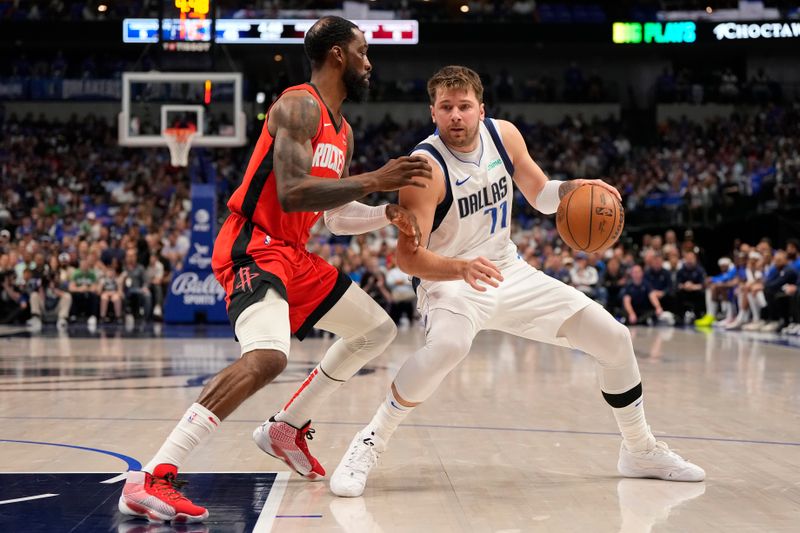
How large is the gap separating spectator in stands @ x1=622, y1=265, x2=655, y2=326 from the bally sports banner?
708 centimetres

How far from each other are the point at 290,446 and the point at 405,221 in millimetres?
1279

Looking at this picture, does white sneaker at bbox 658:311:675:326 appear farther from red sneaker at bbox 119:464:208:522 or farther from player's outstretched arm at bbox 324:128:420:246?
red sneaker at bbox 119:464:208:522

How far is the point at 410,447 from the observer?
5520 millimetres

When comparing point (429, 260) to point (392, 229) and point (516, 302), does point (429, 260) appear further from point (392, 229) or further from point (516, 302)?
point (392, 229)

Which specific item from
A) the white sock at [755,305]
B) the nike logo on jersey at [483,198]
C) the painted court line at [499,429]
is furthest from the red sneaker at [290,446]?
the white sock at [755,305]

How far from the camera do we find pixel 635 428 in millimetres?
4719

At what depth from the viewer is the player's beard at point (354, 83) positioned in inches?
180

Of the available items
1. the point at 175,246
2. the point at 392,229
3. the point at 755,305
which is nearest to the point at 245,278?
the point at 755,305

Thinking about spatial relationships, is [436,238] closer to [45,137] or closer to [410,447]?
[410,447]

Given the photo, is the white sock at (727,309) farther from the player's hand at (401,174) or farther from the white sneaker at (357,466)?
the player's hand at (401,174)

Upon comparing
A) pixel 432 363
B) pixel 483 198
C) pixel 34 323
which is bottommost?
pixel 34 323

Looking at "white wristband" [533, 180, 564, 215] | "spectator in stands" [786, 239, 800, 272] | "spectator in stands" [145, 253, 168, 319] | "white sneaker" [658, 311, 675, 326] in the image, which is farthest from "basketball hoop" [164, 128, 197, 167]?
"white wristband" [533, 180, 564, 215]

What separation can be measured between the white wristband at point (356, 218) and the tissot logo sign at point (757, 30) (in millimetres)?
25379

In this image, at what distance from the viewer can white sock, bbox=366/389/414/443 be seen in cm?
456
